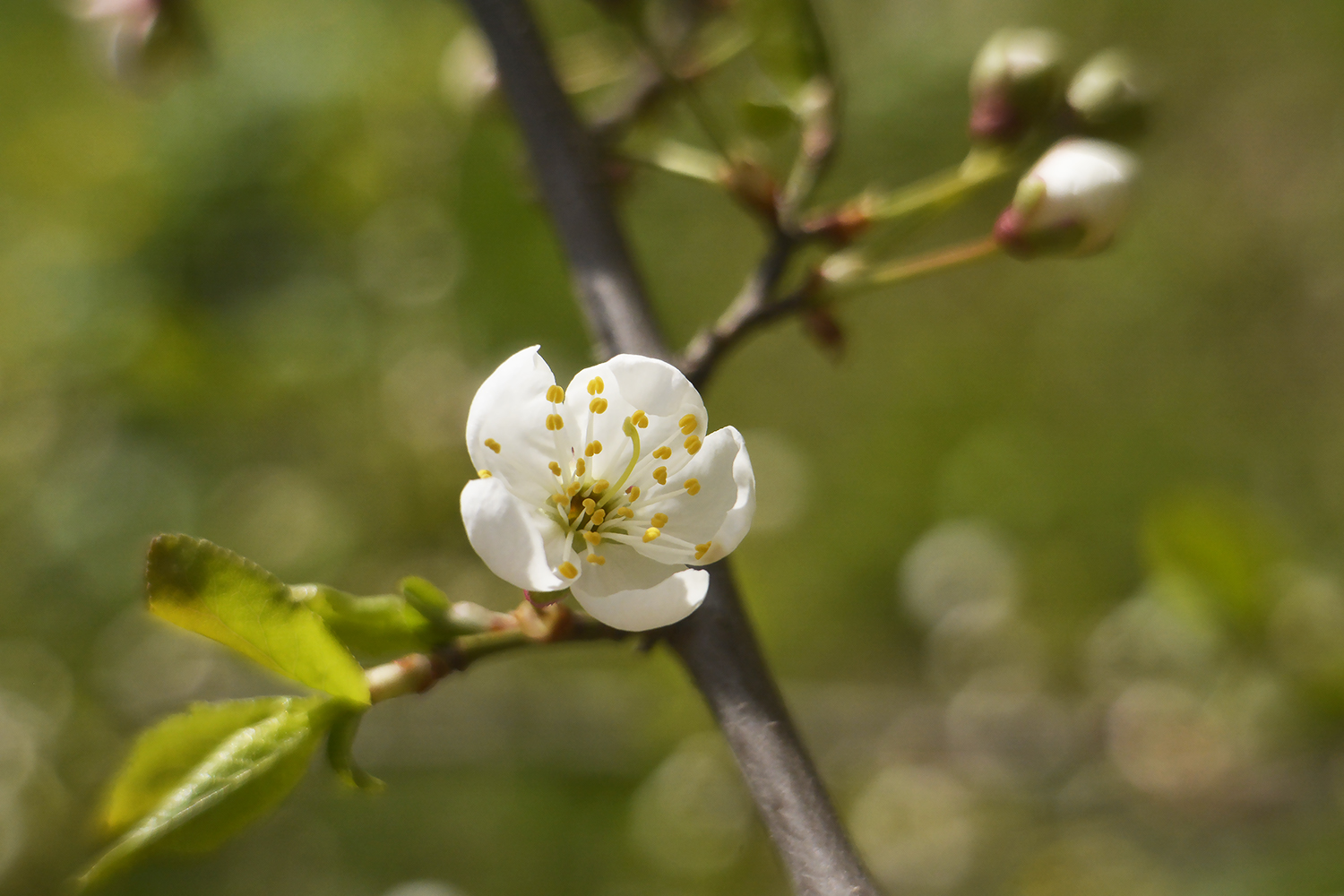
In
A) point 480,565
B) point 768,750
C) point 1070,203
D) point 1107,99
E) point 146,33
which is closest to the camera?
point 768,750

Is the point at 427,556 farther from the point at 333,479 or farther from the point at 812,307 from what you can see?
the point at 812,307

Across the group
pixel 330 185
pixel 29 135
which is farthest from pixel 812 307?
pixel 29 135

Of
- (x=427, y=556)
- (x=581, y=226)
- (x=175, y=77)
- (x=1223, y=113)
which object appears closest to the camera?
(x=581, y=226)

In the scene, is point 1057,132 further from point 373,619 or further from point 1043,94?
point 373,619

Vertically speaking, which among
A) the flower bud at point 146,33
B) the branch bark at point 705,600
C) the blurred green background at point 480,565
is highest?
the flower bud at point 146,33

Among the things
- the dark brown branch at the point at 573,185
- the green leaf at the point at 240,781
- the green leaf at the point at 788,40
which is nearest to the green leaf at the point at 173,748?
the green leaf at the point at 240,781

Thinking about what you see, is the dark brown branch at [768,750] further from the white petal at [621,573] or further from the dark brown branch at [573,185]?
the dark brown branch at [573,185]

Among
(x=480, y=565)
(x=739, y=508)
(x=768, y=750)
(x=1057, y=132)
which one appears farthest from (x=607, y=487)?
(x=480, y=565)
